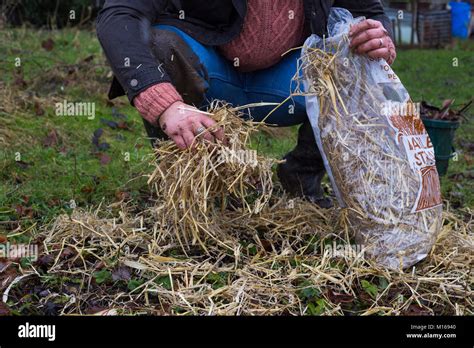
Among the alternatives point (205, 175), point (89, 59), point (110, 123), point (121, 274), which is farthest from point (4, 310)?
point (89, 59)

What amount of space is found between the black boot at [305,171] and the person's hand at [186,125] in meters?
0.77

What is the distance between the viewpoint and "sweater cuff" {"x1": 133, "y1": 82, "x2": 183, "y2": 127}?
2.28m

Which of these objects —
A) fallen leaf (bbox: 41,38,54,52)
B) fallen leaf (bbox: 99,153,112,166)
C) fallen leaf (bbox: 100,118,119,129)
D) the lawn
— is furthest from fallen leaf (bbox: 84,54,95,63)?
fallen leaf (bbox: 99,153,112,166)

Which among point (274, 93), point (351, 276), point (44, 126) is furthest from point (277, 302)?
point (44, 126)

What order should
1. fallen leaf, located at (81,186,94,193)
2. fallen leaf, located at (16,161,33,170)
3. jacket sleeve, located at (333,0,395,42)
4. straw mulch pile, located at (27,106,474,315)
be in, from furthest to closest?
fallen leaf, located at (16,161,33,170) < fallen leaf, located at (81,186,94,193) < jacket sleeve, located at (333,0,395,42) < straw mulch pile, located at (27,106,474,315)

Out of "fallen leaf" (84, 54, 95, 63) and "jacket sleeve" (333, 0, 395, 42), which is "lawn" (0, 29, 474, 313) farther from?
"jacket sleeve" (333, 0, 395, 42)

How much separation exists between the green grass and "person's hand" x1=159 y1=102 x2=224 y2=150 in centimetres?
44

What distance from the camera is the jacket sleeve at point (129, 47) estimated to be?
7.65 ft

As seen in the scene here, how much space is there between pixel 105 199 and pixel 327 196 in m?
0.98

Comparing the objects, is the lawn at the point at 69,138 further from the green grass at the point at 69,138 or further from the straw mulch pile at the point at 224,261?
the straw mulch pile at the point at 224,261

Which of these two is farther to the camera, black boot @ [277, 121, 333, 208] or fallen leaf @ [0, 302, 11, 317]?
black boot @ [277, 121, 333, 208]

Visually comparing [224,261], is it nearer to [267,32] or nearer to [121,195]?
[121,195]

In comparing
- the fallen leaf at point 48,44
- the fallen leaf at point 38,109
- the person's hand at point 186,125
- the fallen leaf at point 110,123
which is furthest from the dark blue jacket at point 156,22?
the fallen leaf at point 48,44

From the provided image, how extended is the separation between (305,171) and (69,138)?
1476mm
